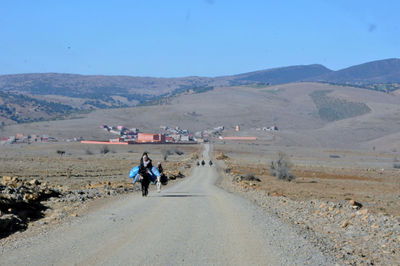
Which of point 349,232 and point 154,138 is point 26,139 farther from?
point 349,232

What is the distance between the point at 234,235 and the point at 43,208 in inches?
311

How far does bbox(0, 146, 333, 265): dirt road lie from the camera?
9.40 metres

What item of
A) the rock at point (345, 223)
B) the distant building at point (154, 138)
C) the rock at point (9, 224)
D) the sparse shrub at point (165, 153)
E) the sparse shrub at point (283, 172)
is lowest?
the sparse shrub at point (165, 153)

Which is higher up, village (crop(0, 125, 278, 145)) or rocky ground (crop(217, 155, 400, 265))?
rocky ground (crop(217, 155, 400, 265))

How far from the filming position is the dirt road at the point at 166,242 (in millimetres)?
9397

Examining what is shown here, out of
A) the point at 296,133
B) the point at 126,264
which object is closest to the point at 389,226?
the point at 126,264

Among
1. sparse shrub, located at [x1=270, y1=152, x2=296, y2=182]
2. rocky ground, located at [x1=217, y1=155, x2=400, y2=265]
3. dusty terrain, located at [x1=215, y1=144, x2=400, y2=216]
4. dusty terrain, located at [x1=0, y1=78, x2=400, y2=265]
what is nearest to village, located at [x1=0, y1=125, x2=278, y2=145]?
dusty terrain, located at [x1=0, y1=78, x2=400, y2=265]

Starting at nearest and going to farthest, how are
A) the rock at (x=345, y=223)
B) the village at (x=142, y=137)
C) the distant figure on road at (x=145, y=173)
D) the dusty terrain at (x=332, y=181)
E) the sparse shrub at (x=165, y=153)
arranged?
the rock at (x=345, y=223)
the distant figure on road at (x=145, y=173)
the dusty terrain at (x=332, y=181)
the sparse shrub at (x=165, y=153)
the village at (x=142, y=137)

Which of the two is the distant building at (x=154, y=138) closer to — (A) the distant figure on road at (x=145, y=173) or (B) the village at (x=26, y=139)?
(B) the village at (x=26, y=139)

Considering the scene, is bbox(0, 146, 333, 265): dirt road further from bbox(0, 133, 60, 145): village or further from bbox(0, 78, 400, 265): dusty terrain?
bbox(0, 133, 60, 145): village

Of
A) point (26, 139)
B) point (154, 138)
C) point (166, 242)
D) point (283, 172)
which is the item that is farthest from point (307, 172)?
point (26, 139)

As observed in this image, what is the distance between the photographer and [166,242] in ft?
35.5

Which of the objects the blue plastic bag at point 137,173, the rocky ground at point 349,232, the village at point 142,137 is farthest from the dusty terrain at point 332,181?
the village at point 142,137

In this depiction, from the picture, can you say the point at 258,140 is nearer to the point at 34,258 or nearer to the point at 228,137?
the point at 228,137
